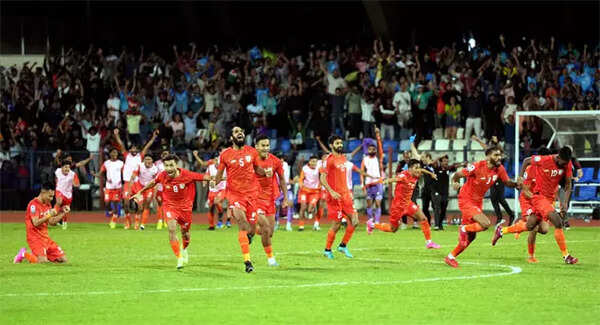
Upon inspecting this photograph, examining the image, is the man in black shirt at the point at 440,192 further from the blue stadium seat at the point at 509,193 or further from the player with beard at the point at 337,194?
the player with beard at the point at 337,194

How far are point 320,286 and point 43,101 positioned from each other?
26.2 m

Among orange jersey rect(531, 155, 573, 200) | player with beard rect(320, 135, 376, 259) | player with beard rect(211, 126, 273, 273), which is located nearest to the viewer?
player with beard rect(211, 126, 273, 273)

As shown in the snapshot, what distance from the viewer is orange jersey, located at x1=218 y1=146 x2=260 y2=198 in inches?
650

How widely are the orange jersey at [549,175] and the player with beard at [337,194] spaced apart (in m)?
3.28

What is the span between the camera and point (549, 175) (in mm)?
17641

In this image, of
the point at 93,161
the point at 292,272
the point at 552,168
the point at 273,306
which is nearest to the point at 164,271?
the point at 292,272

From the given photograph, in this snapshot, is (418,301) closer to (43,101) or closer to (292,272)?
(292,272)

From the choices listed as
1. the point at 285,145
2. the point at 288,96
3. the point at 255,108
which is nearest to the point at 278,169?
the point at 285,145

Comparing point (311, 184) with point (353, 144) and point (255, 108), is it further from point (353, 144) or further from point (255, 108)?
point (255, 108)

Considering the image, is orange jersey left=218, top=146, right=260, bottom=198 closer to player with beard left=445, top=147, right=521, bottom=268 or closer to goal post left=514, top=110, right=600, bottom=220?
player with beard left=445, top=147, right=521, bottom=268

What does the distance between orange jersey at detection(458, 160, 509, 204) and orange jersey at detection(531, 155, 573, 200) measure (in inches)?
33.9

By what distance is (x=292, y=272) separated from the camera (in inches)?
636

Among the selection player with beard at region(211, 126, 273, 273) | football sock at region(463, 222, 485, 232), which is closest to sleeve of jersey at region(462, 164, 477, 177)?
football sock at region(463, 222, 485, 232)

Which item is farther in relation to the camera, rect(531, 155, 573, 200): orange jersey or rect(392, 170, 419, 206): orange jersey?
rect(392, 170, 419, 206): orange jersey
